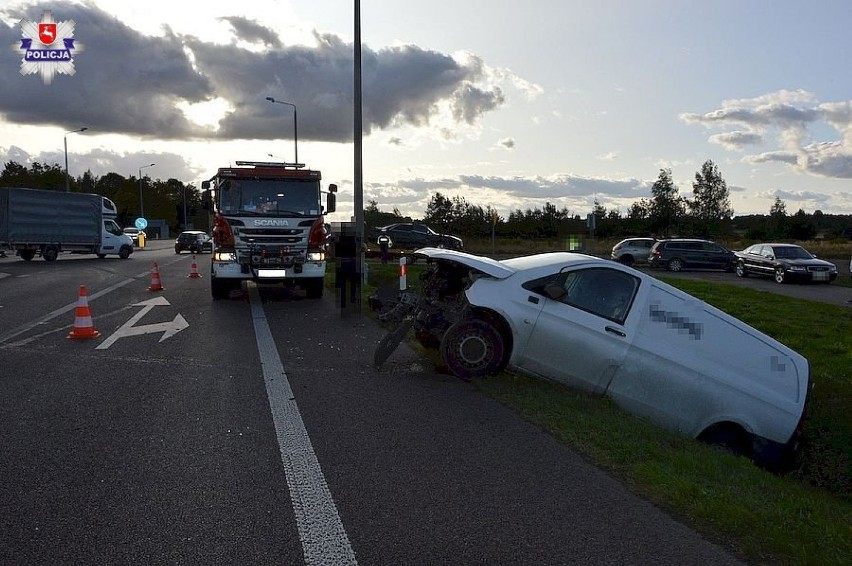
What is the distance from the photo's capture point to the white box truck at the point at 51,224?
29703 mm

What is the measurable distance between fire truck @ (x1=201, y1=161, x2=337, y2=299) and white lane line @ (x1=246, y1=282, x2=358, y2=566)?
770 cm

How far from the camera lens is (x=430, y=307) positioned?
8.13 m

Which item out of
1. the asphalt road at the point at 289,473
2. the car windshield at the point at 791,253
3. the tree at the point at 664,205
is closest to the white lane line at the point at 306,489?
the asphalt road at the point at 289,473

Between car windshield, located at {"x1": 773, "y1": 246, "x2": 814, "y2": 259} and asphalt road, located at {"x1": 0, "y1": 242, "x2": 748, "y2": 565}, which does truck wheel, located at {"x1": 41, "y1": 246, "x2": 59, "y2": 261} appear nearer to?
asphalt road, located at {"x1": 0, "y1": 242, "x2": 748, "y2": 565}

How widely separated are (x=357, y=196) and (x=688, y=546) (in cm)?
1536

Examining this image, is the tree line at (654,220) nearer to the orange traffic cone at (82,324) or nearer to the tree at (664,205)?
the tree at (664,205)

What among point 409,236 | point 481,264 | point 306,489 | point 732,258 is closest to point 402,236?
point 409,236

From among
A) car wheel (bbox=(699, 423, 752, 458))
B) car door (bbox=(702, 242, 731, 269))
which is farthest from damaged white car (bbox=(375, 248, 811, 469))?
car door (bbox=(702, 242, 731, 269))

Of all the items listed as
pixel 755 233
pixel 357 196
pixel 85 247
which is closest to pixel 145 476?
pixel 357 196

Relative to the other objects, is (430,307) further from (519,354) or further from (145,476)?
(145,476)

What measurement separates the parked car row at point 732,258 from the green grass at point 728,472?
59.5 ft

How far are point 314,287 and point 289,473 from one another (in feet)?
38.2

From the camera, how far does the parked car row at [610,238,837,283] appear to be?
87.1 ft

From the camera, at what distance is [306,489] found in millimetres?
4395
